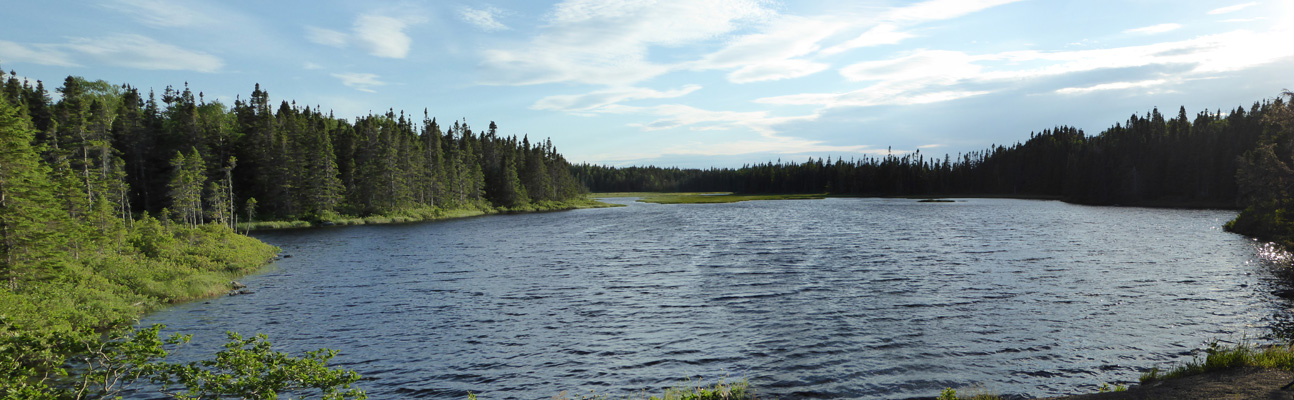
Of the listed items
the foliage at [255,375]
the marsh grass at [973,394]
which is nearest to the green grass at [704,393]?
the marsh grass at [973,394]

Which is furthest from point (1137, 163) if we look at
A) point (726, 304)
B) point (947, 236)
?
point (726, 304)

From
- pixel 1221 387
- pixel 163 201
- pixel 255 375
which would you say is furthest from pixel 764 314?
pixel 163 201

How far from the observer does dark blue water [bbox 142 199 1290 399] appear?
19.9m

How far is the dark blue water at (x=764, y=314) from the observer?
19.9m

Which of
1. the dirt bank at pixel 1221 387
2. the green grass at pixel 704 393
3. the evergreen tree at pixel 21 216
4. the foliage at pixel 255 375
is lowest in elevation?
the green grass at pixel 704 393

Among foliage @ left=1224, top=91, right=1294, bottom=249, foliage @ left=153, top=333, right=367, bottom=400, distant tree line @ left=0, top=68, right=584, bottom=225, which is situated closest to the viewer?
foliage @ left=153, top=333, right=367, bottom=400

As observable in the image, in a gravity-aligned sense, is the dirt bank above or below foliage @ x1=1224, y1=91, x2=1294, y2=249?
below

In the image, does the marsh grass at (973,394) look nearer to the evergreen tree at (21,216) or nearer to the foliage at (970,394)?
the foliage at (970,394)

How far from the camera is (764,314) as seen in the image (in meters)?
28.5

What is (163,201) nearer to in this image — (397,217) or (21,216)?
(397,217)

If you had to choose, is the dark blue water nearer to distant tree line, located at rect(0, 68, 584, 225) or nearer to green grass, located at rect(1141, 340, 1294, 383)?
green grass, located at rect(1141, 340, 1294, 383)

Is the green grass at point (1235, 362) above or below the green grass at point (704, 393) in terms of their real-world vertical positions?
above

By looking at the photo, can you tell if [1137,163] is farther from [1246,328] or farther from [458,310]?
[458,310]

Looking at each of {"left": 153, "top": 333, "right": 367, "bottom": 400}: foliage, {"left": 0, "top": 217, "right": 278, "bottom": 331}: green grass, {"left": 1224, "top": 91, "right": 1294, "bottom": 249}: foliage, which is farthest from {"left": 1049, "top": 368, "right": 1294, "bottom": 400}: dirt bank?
{"left": 1224, "top": 91, "right": 1294, "bottom": 249}: foliage
